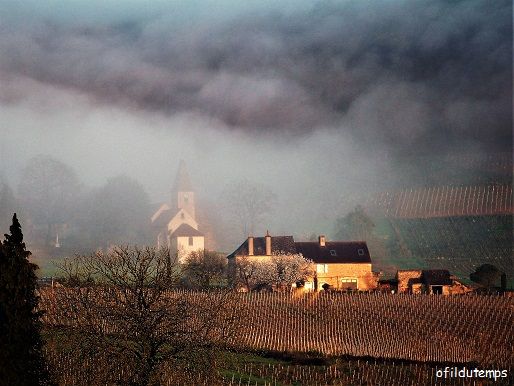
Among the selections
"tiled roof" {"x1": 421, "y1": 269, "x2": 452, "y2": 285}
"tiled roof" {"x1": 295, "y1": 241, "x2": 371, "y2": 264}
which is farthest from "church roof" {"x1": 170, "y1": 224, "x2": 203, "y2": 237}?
"tiled roof" {"x1": 421, "y1": 269, "x2": 452, "y2": 285}

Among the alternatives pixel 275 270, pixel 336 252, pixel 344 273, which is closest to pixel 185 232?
pixel 336 252

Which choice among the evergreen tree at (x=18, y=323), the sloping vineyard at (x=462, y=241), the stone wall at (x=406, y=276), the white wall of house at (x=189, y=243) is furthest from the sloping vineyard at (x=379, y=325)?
the white wall of house at (x=189, y=243)

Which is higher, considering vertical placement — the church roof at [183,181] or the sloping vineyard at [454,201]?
the church roof at [183,181]

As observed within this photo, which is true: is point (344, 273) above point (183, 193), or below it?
below

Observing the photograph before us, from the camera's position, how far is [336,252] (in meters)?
48.6

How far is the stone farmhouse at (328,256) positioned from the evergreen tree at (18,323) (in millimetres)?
31158

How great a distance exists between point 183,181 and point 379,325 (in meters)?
67.4

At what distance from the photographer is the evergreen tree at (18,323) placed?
12.9 meters

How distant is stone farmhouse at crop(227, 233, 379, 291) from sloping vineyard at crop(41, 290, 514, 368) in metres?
14.8

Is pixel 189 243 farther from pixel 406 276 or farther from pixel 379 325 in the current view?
pixel 379 325

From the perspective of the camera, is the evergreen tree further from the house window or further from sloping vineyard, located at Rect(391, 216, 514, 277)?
the house window

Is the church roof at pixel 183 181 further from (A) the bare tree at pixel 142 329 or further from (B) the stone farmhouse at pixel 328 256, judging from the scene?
(A) the bare tree at pixel 142 329

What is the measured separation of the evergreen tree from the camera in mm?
12945

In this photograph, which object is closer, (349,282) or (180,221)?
(349,282)
